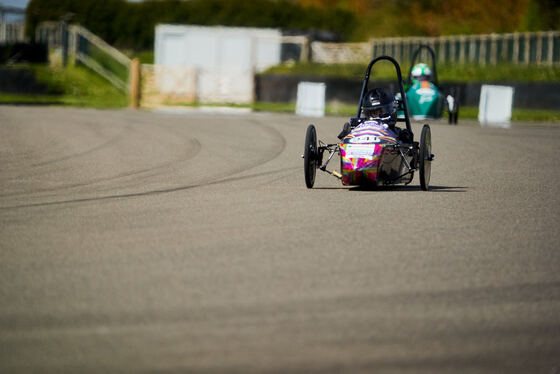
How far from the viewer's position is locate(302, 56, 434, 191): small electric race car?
419 inches

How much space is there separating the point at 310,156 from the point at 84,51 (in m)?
32.0

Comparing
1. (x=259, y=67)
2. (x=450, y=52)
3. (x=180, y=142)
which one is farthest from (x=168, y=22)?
(x=180, y=142)

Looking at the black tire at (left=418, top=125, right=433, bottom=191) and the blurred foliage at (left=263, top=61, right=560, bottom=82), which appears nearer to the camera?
the black tire at (left=418, top=125, right=433, bottom=191)

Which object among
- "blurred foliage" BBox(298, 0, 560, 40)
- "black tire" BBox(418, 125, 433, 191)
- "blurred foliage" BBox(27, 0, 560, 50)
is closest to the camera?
"black tire" BBox(418, 125, 433, 191)

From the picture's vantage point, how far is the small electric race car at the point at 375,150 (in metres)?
10.6

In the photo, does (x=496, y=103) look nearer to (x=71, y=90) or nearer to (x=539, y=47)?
(x=539, y=47)

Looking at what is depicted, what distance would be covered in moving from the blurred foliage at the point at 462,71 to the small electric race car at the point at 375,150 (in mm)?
20052

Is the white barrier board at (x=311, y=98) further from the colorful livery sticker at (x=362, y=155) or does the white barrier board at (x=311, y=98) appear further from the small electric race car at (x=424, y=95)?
the colorful livery sticker at (x=362, y=155)

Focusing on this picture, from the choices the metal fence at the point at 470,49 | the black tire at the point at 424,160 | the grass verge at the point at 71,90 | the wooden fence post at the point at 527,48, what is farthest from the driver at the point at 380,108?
the wooden fence post at the point at 527,48

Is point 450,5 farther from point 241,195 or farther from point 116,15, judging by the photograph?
point 241,195

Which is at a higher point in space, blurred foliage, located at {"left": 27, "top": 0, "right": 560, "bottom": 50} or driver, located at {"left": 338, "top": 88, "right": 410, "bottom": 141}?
blurred foliage, located at {"left": 27, "top": 0, "right": 560, "bottom": 50}

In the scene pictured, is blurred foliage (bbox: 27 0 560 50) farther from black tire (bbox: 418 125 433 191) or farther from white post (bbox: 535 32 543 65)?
Result: black tire (bbox: 418 125 433 191)

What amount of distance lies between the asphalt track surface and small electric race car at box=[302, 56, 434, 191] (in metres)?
0.19

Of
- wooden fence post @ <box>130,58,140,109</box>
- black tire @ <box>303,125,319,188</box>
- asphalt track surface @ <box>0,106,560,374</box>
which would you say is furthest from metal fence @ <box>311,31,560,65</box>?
black tire @ <box>303,125,319,188</box>
